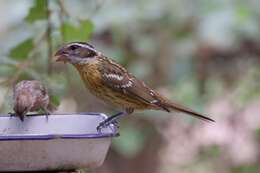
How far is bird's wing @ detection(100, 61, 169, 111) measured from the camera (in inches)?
172

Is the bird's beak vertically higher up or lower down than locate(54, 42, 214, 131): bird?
higher up

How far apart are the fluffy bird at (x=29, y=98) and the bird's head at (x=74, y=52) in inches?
11.0

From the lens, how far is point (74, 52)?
408 cm

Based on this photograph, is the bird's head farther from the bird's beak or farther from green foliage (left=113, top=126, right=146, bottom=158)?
green foliage (left=113, top=126, right=146, bottom=158)

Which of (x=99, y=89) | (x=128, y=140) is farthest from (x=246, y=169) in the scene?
(x=99, y=89)

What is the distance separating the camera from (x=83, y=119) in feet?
11.5

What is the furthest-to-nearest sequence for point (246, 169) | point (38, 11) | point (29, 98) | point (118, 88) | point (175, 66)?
point (175, 66) → point (246, 169) → point (38, 11) → point (118, 88) → point (29, 98)

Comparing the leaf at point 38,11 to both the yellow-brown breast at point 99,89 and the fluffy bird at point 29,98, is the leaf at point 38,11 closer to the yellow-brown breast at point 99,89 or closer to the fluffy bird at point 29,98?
the yellow-brown breast at point 99,89

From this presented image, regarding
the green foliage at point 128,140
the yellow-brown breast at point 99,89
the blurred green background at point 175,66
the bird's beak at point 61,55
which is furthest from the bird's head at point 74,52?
the green foliage at point 128,140

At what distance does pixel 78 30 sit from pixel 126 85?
A: 1.68ft

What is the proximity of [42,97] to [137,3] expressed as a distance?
263 centimetres

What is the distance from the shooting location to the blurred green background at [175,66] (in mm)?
6137

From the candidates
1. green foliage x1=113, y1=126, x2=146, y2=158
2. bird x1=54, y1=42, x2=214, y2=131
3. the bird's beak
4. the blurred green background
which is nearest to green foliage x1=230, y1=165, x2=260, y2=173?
the blurred green background

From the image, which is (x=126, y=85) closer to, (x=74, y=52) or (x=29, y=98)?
(x=74, y=52)
